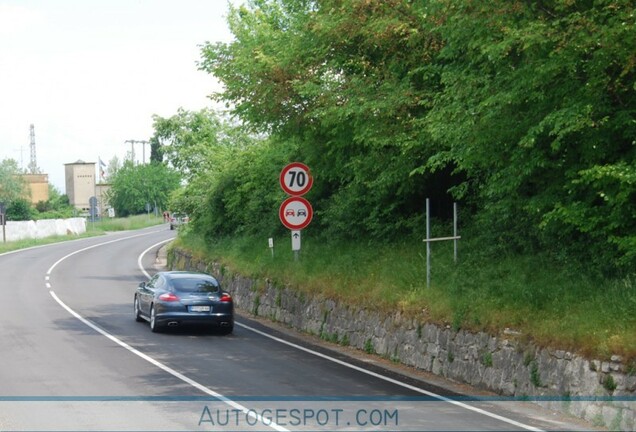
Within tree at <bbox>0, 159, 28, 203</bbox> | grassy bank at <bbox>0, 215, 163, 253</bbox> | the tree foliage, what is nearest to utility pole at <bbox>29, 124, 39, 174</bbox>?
tree at <bbox>0, 159, 28, 203</bbox>

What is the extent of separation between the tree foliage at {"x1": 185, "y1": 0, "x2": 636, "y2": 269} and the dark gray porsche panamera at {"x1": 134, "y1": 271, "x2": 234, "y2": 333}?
4366mm

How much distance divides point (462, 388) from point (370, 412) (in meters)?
3.21

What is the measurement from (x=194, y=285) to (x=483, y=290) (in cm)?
873

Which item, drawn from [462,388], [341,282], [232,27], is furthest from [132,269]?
[462,388]

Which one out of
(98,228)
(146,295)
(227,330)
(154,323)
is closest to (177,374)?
(154,323)

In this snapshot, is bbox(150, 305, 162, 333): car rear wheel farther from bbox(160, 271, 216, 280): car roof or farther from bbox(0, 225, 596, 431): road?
bbox(160, 271, 216, 280): car roof

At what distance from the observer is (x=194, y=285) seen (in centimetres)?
2291

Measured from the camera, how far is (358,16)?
19.7 meters

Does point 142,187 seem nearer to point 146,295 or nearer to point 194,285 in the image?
point 146,295

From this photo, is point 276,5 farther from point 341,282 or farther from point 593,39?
point 593,39

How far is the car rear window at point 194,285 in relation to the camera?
22.7 m

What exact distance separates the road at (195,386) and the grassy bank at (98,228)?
145ft

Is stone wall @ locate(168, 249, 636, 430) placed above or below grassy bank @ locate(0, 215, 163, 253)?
below

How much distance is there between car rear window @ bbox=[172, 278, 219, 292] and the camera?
22719mm
